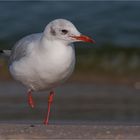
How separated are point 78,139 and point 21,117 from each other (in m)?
3.05

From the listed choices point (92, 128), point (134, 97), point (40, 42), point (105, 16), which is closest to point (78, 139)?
point (92, 128)

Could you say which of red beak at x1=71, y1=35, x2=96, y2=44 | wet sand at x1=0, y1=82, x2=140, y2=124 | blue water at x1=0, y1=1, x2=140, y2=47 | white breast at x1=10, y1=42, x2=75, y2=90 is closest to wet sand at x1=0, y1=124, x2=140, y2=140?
white breast at x1=10, y1=42, x2=75, y2=90

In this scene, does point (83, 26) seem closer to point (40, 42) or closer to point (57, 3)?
point (57, 3)

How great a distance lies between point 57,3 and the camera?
17.5 metres

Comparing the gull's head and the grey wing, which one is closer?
the gull's head

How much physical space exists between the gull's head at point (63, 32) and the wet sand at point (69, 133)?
94cm

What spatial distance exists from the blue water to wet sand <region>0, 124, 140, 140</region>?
23.5 ft

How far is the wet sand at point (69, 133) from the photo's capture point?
7.10 meters

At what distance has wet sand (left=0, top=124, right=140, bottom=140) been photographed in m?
7.10

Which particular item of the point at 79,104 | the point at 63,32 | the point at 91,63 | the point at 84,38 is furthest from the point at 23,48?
the point at 91,63

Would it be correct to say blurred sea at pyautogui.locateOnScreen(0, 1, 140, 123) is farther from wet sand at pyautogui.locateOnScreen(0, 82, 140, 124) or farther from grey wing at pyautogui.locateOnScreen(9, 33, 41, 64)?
grey wing at pyautogui.locateOnScreen(9, 33, 41, 64)

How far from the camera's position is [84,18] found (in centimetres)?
1631

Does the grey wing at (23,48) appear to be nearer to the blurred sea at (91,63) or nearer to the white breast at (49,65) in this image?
the white breast at (49,65)

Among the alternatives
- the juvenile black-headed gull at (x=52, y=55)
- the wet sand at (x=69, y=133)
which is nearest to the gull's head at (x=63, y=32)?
the juvenile black-headed gull at (x=52, y=55)
